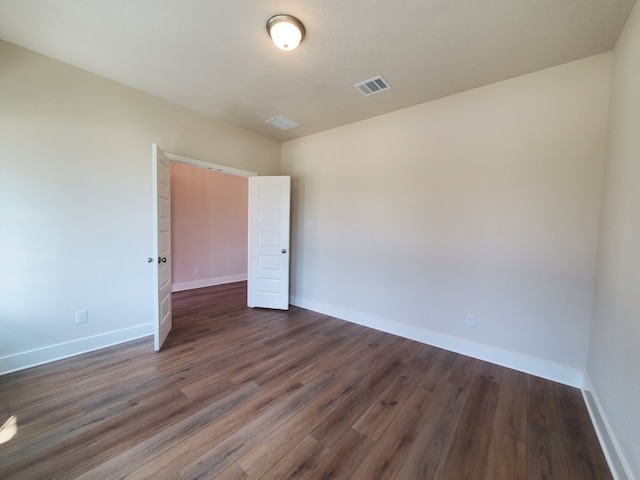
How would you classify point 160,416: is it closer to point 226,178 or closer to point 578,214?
point 578,214

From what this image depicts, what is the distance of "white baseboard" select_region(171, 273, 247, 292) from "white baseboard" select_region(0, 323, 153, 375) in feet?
7.19


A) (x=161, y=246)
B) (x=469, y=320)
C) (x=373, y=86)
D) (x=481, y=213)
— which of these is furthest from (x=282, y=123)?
(x=469, y=320)

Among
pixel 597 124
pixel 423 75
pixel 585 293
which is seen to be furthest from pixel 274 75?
pixel 585 293

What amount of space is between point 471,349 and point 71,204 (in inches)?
175

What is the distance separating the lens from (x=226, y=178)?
586 cm

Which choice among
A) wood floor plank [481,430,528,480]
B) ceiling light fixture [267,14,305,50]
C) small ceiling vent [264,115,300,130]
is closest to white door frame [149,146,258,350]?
small ceiling vent [264,115,300,130]

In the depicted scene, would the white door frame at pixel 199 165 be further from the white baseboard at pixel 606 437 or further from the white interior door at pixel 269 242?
the white baseboard at pixel 606 437

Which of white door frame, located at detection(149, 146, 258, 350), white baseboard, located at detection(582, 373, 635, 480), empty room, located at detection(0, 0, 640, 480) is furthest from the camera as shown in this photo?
white door frame, located at detection(149, 146, 258, 350)

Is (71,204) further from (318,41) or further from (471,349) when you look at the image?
(471,349)

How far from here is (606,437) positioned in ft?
5.30

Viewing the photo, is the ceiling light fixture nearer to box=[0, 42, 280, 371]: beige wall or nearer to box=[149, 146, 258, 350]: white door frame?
box=[149, 146, 258, 350]: white door frame

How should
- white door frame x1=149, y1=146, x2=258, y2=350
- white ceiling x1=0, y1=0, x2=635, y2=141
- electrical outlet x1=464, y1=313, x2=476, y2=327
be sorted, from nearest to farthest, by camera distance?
white ceiling x1=0, y1=0, x2=635, y2=141, electrical outlet x1=464, y1=313, x2=476, y2=327, white door frame x1=149, y1=146, x2=258, y2=350

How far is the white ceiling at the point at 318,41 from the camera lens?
177 cm

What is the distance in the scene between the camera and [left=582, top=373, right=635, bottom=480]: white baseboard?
4.51ft
